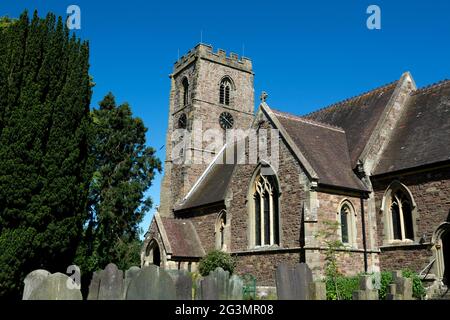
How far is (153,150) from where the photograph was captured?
3114 cm

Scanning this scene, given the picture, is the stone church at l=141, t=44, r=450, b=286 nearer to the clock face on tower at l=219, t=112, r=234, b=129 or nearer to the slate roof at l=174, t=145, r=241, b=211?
the slate roof at l=174, t=145, r=241, b=211

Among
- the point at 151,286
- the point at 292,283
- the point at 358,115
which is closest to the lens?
the point at 151,286

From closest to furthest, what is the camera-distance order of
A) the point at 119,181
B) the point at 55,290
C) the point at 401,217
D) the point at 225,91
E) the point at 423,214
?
the point at 55,290
the point at 423,214
the point at 401,217
the point at 119,181
the point at 225,91

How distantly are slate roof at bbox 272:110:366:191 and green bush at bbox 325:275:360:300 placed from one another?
3.91 meters

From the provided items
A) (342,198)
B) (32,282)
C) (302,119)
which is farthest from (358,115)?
(32,282)

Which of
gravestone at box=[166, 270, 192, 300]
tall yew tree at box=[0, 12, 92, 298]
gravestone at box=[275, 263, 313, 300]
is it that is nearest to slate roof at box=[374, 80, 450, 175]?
gravestone at box=[275, 263, 313, 300]

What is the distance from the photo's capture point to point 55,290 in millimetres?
5449

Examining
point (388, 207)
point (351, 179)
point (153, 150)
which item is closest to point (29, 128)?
point (351, 179)

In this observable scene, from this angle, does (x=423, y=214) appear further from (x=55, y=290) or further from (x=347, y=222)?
(x=55, y=290)

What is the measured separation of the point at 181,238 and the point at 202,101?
52.2ft

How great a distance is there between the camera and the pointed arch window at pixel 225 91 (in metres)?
39.4

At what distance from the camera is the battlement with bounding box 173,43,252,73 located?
127ft

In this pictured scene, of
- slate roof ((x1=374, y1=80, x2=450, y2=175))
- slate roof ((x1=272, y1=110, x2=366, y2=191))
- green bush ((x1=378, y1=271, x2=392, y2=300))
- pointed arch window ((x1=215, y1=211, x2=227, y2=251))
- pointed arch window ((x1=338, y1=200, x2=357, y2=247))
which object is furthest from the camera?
pointed arch window ((x1=215, y1=211, x2=227, y2=251))
